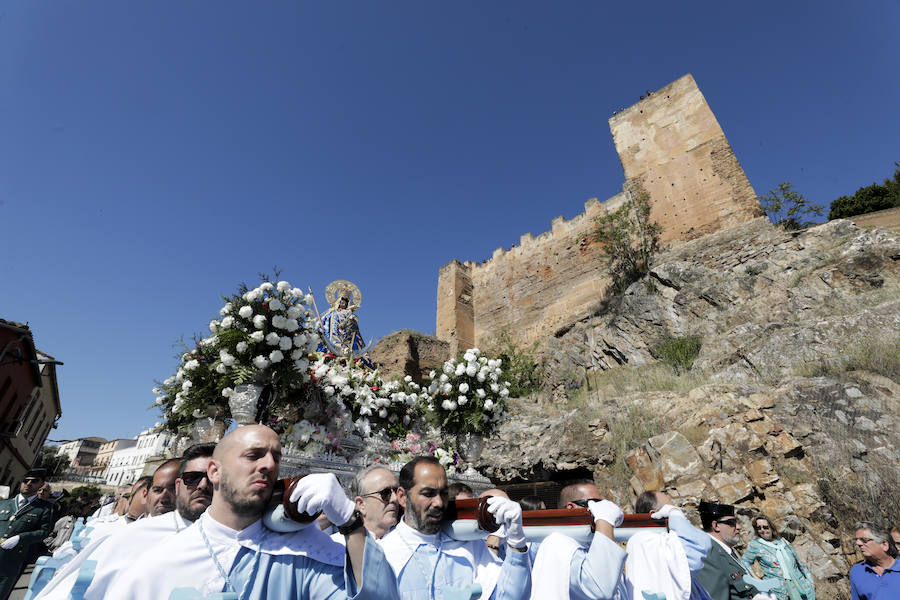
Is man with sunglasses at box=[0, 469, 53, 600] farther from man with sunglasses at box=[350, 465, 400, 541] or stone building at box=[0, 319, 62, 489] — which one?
stone building at box=[0, 319, 62, 489]

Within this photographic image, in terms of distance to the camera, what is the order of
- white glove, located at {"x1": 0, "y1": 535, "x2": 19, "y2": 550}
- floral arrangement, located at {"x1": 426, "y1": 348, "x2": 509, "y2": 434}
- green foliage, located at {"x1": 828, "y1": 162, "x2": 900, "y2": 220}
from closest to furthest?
1. white glove, located at {"x1": 0, "y1": 535, "x2": 19, "y2": 550}
2. floral arrangement, located at {"x1": 426, "y1": 348, "x2": 509, "y2": 434}
3. green foliage, located at {"x1": 828, "y1": 162, "x2": 900, "y2": 220}

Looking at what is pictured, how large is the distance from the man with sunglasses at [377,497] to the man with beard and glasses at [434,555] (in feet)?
0.24

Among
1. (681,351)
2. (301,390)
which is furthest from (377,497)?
(681,351)

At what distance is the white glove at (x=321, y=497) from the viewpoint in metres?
1.51

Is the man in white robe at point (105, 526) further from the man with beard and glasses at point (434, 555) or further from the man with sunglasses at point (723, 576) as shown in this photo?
the man with sunglasses at point (723, 576)

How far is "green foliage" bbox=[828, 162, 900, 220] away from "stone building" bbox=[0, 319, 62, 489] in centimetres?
4147

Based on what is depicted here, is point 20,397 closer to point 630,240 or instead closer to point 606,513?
point 606,513

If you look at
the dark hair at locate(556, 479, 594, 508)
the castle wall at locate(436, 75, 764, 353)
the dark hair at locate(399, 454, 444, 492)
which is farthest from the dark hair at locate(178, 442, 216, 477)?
the castle wall at locate(436, 75, 764, 353)

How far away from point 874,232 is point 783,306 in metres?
3.72

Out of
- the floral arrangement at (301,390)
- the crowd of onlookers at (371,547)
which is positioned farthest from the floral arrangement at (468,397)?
the crowd of onlookers at (371,547)

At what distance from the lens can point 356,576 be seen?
1.68 metres

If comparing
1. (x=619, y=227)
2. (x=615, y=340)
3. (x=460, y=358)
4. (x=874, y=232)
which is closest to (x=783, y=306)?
(x=874, y=232)

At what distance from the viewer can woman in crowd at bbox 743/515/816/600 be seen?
14.9 feet

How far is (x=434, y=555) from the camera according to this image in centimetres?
249
